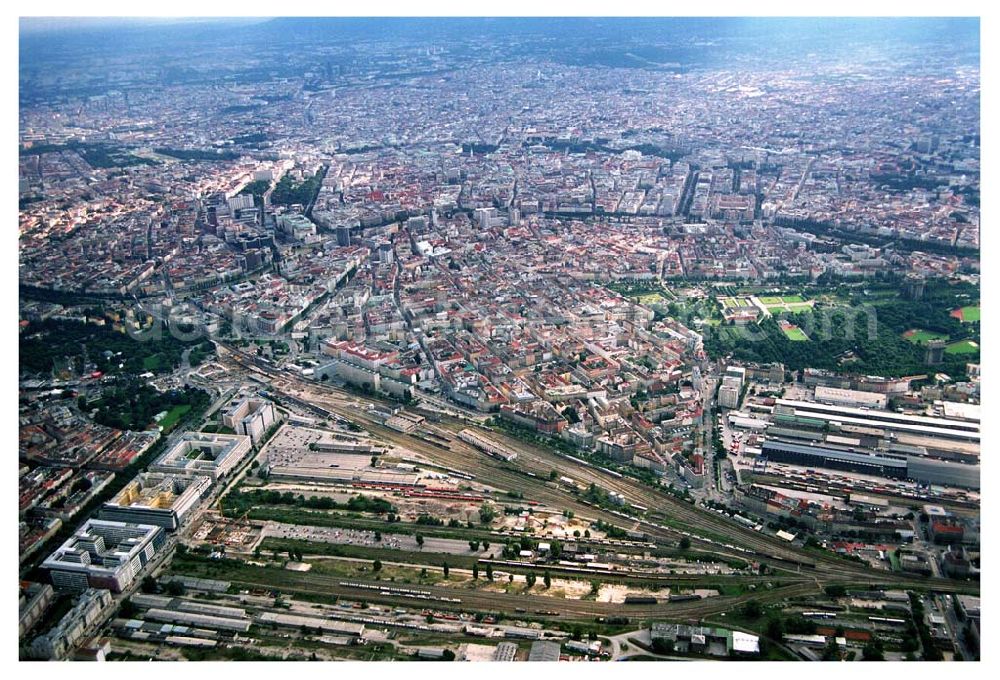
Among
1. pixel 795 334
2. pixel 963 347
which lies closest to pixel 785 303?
pixel 795 334

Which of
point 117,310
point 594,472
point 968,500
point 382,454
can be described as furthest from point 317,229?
point 968,500

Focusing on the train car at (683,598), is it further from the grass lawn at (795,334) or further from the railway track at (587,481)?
the grass lawn at (795,334)

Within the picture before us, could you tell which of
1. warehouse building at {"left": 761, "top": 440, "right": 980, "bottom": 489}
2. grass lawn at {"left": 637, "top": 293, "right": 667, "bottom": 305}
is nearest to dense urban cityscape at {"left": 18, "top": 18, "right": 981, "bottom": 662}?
warehouse building at {"left": 761, "top": 440, "right": 980, "bottom": 489}

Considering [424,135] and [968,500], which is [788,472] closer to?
[968,500]

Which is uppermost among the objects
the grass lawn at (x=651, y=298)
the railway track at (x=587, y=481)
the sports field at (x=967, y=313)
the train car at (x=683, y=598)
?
the train car at (x=683, y=598)

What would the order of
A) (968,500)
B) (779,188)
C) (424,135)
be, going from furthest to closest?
1. (424,135)
2. (779,188)
3. (968,500)

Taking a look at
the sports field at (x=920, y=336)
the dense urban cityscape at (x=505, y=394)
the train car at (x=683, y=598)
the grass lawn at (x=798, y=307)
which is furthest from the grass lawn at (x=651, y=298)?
the train car at (x=683, y=598)

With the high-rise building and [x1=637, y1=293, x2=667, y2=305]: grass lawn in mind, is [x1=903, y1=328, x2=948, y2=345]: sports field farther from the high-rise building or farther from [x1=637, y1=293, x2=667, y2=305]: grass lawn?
the high-rise building

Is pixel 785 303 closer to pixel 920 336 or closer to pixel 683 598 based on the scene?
pixel 920 336
